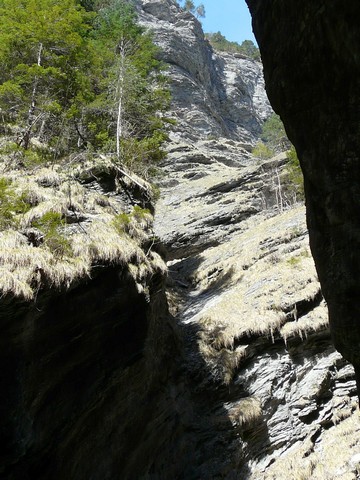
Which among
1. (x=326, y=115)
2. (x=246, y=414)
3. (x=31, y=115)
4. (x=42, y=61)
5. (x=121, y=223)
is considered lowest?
(x=246, y=414)

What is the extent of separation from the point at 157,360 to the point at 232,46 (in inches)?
2994

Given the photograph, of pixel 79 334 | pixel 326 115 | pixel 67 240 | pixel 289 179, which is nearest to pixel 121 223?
pixel 67 240

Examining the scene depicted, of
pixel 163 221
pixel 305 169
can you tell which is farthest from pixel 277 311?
pixel 163 221

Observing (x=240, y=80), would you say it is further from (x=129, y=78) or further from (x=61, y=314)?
(x=61, y=314)

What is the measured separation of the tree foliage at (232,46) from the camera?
244ft

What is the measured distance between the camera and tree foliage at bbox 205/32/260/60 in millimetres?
74312

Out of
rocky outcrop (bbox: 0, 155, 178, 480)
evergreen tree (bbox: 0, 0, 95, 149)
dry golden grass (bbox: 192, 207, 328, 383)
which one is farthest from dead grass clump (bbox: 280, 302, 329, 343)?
evergreen tree (bbox: 0, 0, 95, 149)

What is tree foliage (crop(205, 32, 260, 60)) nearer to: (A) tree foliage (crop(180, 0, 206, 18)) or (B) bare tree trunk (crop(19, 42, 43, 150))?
(A) tree foliage (crop(180, 0, 206, 18))

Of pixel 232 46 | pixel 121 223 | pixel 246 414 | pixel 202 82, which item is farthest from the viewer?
pixel 232 46

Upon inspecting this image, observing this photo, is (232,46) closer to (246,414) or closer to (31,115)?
(31,115)

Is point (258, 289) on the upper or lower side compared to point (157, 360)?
upper

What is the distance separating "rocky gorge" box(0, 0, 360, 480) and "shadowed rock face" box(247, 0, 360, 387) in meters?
0.22

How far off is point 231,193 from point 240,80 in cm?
3874

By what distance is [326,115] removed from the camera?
5.56 meters
